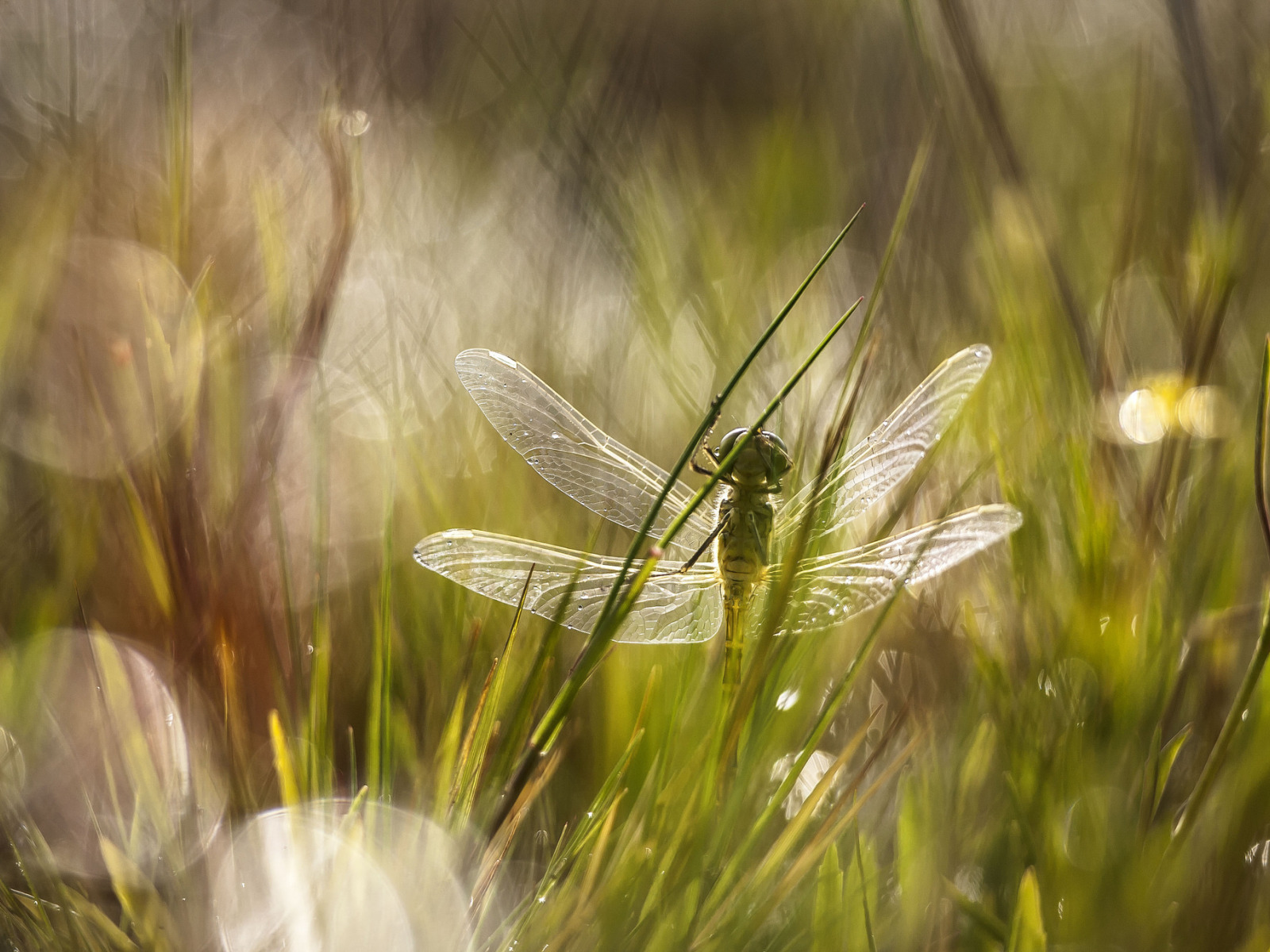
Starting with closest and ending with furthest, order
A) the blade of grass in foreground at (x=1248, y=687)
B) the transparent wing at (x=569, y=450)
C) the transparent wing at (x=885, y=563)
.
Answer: the blade of grass in foreground at (x=1248, y=687), the transparent wing at (x=885, y=563), the transparent wing at (x=569, y=450)

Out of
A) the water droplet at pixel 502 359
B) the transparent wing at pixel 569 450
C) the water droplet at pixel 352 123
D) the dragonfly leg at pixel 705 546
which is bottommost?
the dragonfly leg at pixel 705 546

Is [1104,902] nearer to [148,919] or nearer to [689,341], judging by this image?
[148,919]

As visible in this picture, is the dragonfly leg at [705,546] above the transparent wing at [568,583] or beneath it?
above

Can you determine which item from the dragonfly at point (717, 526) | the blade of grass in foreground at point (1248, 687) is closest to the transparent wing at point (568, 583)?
the dragonfly at point (717, 526)

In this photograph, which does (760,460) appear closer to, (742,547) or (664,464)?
(742,547)

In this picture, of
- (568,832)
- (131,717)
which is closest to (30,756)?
(131,717)

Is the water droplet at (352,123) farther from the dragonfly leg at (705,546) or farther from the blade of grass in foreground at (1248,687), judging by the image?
the blade of grass in foreground at (1248,687)

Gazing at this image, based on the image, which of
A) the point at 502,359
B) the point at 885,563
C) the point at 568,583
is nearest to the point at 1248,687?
the point at 885,563

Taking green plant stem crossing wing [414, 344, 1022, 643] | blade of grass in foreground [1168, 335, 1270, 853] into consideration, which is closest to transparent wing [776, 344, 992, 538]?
green plant stem crossing wing [414, 344, 1022, 643]

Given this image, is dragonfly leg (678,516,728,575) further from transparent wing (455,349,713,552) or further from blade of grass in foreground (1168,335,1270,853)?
blade of grass in foreground (1168,335,1270,853)
